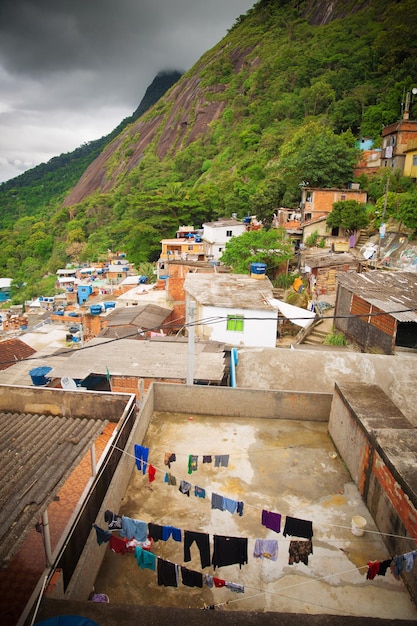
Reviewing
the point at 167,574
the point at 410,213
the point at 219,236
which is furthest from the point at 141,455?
the point at 219,236

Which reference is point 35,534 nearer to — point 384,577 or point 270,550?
point 270,550

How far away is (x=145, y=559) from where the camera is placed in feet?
14.5

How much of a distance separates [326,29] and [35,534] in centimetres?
7590

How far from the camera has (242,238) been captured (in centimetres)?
2339

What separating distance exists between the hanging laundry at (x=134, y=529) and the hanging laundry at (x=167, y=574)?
497 mm

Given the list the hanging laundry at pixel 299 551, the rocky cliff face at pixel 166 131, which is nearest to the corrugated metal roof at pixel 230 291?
the hanging laundry at pixel 299 551

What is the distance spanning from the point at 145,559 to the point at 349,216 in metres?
23.5

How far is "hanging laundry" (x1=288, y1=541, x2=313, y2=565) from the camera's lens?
15.1ft

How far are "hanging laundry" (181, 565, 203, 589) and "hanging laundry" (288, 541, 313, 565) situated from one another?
3.78 ft

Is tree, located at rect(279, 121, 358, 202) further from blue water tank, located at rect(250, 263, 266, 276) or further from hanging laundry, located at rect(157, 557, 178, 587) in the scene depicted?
hanging laundry, located at rect(157, 557, 178, 587)

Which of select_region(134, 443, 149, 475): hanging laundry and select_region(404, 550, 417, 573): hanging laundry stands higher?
select_region(404, 550, 417, 573): hanging laundry

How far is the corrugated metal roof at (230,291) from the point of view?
588 inches

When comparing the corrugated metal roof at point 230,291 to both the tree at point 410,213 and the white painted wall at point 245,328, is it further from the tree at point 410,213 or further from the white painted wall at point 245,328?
the tree at point 410,213

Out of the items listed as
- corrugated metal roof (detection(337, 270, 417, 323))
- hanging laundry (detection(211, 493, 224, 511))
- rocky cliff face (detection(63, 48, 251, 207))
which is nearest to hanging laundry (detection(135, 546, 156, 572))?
hanging laundry (detection(211, 493, 224, 511))
